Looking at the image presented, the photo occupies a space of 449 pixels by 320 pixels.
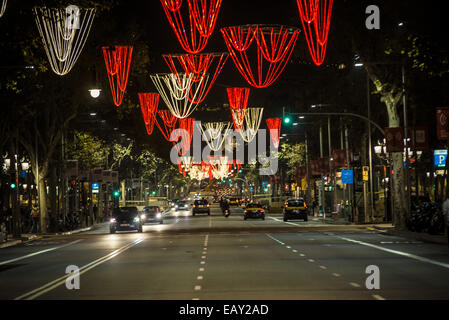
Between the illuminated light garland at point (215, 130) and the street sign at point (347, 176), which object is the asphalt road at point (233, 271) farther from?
the illuminated light garland at point (215, 130)

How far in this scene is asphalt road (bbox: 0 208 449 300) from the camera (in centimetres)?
1844

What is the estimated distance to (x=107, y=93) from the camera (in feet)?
202

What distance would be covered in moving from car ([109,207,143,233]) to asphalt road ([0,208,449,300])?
56.5 ft

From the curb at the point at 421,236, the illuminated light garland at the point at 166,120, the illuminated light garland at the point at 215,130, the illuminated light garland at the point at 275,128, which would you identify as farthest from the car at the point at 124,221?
the illuminated light garland at the point at 275,128

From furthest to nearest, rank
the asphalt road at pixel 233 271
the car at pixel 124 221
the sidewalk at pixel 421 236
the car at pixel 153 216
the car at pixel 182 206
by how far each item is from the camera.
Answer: the car at pixel 182 206 < the car at pixel 153 216 < the car at pixel 124 221 < the sidewalk at pixel 421 236 < the asphalt road at pixel 233 271

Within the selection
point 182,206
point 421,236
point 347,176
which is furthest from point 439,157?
point 182,206

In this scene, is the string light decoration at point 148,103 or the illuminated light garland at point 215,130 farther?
the illuminated light garland at point 215,130

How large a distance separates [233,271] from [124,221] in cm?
3312

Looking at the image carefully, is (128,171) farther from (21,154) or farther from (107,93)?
(107,93)

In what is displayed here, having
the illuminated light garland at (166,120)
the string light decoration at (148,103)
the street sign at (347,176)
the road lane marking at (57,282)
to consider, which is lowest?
the road lane marking at (57,282)

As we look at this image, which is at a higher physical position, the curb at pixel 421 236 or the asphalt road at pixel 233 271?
the curb at pixel 421 236

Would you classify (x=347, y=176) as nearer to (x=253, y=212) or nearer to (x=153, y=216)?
(x=253, y=212)

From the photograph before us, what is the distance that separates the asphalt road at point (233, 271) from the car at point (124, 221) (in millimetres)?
17225

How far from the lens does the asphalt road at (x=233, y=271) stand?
1844cm
